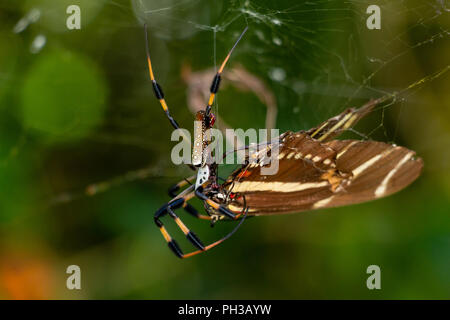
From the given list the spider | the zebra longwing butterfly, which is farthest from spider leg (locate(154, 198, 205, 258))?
the zebra longwing butterfly

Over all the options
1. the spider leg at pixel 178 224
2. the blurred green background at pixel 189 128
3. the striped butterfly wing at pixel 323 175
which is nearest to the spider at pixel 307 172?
the striped butterfly wing at pixel 323 175

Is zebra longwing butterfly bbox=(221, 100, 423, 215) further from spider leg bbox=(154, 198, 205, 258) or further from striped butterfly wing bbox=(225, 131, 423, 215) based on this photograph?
spider leg bbox=(154, 198, 205, 258)

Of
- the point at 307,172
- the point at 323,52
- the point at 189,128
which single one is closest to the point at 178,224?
the point at 189,128

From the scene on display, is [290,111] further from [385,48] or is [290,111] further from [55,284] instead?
[55,284]

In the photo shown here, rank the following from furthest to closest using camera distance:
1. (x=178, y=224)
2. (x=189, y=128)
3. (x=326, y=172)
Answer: (x=189, y=128) < (x=178, y=224) < (x=326, y=172)

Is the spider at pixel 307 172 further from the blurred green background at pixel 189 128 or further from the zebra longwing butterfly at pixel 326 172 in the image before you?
the blurred green background at pixel 189 128

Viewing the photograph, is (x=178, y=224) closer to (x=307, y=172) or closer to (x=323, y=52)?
(x=307, y=172)
